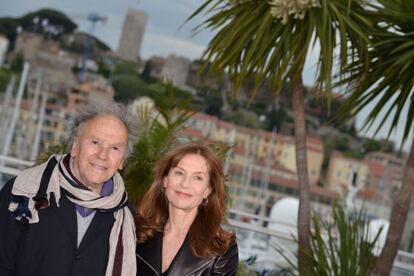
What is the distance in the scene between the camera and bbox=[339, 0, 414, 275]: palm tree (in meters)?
3.70

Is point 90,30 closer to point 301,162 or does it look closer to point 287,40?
point 301,162

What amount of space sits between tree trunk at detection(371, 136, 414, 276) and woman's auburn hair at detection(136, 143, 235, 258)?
1794 millimetres

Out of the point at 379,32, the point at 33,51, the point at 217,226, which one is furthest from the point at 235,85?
the point at 33,51

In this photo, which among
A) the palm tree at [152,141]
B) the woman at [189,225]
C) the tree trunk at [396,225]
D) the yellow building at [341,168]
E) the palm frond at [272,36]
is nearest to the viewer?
the woman at [189,225]

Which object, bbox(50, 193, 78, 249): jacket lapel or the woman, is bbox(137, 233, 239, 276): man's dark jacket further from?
bbox(50, 193, 78, 249): jacket lapel

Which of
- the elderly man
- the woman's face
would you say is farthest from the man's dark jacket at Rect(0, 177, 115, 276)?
the woman's face

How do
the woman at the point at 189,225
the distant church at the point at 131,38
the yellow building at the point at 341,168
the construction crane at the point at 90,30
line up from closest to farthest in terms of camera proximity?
the woman at the point at 189,225 → the yellow building at the point at 341,168 → the construction crane at the point at 90,30 → the distant church at the point at 131,38

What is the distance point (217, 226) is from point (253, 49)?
6.02ft

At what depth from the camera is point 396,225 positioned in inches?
146

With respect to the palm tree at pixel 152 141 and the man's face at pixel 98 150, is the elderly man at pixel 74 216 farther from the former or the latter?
the palm tree at pixel 152 141

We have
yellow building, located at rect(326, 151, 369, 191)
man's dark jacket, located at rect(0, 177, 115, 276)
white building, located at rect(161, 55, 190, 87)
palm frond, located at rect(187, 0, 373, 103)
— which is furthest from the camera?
yellow building, located at rect(326, 151, 369, 191)

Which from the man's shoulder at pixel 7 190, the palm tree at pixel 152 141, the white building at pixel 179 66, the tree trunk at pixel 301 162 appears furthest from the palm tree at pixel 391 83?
the white building at pixel 179 66

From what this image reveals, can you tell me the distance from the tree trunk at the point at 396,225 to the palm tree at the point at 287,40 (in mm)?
377

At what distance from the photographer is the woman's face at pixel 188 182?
2.01 meters
